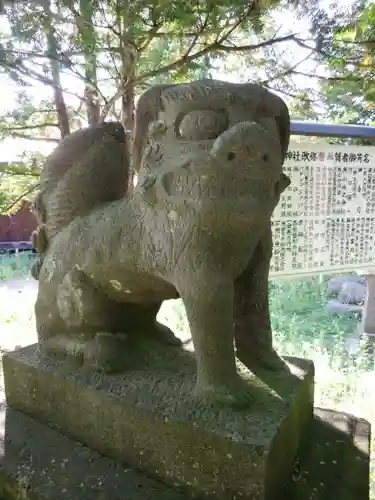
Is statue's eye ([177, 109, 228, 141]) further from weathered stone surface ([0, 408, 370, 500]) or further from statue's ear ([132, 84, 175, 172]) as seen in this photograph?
weathered stone surface ([0, 408, 370, 500])

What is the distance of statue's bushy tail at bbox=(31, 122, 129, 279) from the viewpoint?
1.09m

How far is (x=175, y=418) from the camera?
33.8 inches

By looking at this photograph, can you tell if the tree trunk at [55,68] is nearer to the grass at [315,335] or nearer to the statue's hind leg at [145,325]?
the statue's hind leg at [145,325]

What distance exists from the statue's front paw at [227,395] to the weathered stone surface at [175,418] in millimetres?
12

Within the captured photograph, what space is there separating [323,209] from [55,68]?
126 cm

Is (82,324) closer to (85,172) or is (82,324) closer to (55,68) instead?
(85,172)

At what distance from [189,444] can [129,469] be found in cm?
19

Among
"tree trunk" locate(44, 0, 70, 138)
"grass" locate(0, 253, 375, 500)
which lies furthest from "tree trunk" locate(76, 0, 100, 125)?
"grass" locate(0, 253, 375, 500)

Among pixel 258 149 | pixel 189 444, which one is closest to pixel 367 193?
pixel 258 149

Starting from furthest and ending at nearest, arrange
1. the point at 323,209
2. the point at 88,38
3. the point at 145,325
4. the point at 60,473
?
the point at 323,209
the point at 88,38
the point at 145,325
the point at 60,473

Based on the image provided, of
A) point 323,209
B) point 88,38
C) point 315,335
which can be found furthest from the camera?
point 315,335

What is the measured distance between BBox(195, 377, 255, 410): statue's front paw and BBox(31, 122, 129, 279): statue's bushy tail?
521mm

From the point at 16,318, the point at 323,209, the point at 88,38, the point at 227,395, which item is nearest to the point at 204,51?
the point at 88,38

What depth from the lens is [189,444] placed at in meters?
0.85
